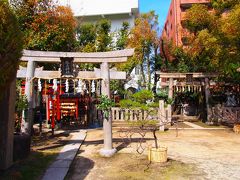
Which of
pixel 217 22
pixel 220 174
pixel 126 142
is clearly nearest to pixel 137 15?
pixel 217 22

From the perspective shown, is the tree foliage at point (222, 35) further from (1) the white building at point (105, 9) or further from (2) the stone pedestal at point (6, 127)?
(1) the white building at point (105, 9)

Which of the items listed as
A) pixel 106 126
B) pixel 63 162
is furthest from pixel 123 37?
pixel 63 162

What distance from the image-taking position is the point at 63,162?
25.4 feet

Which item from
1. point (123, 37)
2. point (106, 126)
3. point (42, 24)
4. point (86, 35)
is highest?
point (123, 37)

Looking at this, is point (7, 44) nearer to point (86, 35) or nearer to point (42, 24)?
point (42, 24)

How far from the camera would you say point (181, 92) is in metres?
A: 23.5

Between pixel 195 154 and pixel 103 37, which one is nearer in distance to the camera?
pixel 195 154

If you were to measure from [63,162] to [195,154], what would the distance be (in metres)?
3.92

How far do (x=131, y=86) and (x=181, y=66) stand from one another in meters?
7.10

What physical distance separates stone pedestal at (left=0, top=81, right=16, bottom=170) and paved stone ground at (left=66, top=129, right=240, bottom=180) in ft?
4.95

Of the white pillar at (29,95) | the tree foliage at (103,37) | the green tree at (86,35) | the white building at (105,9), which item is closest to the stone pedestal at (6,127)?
the white pillar at (29,95)

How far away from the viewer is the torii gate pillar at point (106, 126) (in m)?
8.77

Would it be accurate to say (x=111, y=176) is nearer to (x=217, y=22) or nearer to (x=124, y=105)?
(x=124, y=105)

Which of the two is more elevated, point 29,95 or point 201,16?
point 201,16
